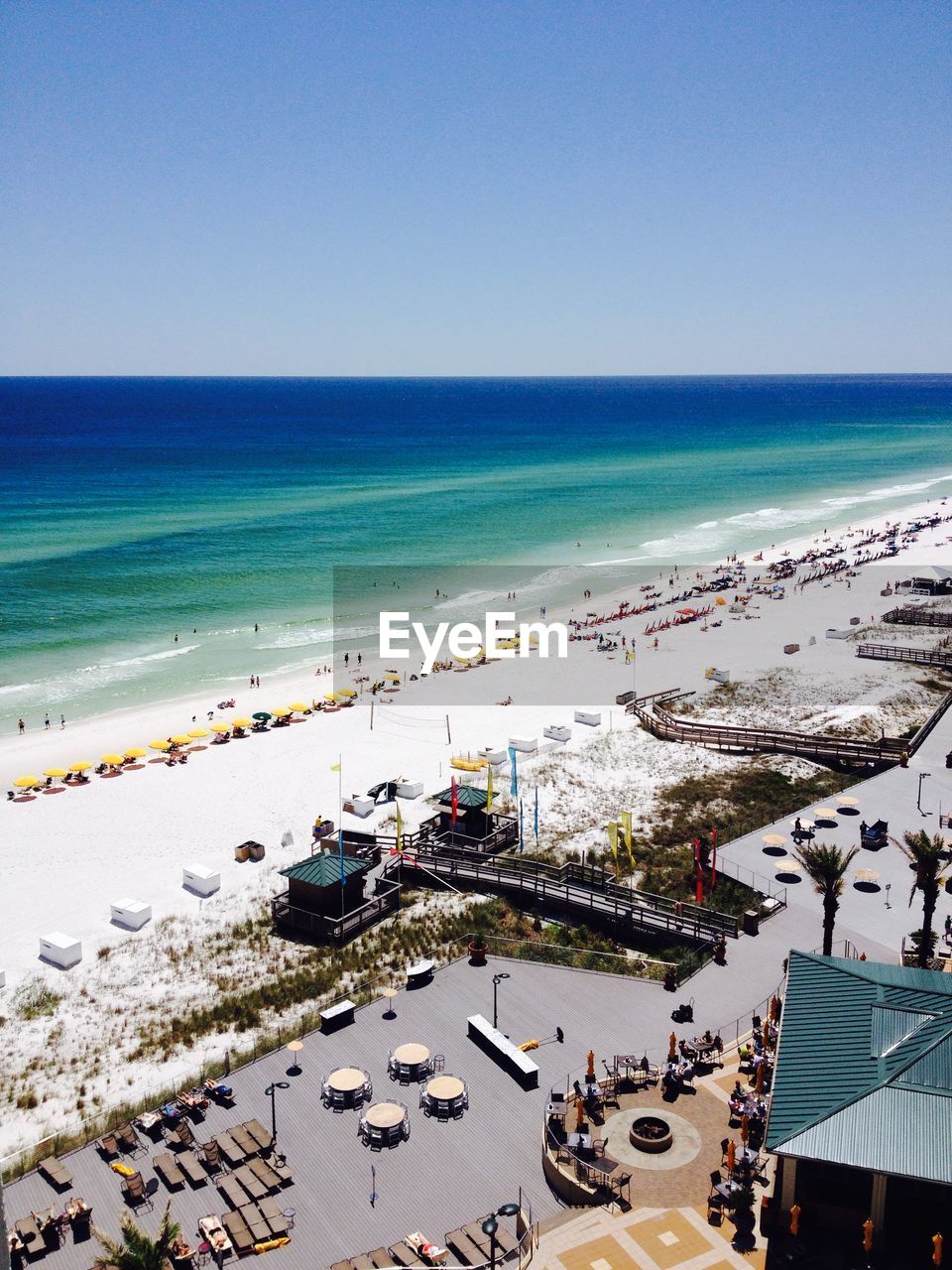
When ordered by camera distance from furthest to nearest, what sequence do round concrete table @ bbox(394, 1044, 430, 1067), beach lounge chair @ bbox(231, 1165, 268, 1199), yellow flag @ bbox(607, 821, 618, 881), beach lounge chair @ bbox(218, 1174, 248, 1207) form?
yellow flag @ bbox(607, 821, 618, 881) → round concrete table @ bbox(394, 1044, 430, 1067) → beach lounge chair @ bbox(231, 1165, 268, 1199) → beach lounge chair @ bbox(218, 1174, 248, 1207)

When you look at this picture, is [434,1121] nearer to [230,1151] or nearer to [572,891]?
[230,1151]

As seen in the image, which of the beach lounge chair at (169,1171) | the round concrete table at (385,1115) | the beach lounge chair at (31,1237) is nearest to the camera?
the beach lounge chair at (31,1237)

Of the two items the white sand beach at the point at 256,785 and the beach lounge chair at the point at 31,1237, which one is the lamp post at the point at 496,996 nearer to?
the white sand beach at the point at 256,785

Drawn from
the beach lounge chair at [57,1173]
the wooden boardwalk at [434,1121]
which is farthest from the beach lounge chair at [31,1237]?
the beach lounge chair at [57,1173]

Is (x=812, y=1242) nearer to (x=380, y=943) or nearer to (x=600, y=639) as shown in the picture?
(x=380, y=943)

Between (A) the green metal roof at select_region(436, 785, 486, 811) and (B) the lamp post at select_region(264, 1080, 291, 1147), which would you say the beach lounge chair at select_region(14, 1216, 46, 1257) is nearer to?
(B) the lamp post at select_region(264, 1080, 291, 1147)

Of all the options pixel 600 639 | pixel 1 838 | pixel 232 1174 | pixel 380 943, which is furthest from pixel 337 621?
pixel 232 1174

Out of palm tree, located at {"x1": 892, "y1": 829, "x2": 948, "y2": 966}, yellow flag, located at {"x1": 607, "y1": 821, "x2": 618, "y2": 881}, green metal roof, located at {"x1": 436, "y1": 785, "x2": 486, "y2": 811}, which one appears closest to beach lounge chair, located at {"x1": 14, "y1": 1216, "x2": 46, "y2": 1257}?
yellow flag, located at {"x1": 607, "y1": 821, "x2": 618, "y2": 881}
